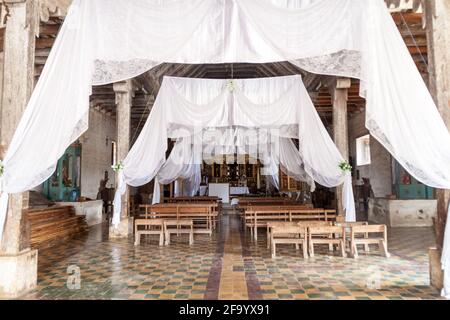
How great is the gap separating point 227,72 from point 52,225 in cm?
959

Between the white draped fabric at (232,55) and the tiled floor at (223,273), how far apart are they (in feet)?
3.41

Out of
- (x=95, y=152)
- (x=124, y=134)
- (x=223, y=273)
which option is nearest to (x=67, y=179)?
(x=95, y=152)

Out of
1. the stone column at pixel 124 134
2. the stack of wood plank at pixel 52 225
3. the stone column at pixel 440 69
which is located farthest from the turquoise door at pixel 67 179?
the stone column at pixel 440 69

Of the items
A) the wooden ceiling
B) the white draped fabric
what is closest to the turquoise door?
the wooden ceiling

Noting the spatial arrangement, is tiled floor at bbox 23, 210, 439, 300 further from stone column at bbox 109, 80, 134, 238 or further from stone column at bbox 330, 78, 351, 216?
stone column at bbox 330, 78, 351, 216

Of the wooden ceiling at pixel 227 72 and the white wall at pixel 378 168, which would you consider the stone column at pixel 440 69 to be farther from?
the white wall at pixel 378 168

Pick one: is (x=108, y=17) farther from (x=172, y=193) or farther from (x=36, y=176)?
(x=172, y=193)

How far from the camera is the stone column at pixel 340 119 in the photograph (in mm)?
7305

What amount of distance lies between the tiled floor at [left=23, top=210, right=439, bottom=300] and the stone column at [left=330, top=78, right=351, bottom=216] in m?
1.58

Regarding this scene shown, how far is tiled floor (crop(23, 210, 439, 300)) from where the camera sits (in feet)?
11.8

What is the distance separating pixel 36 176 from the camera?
347 cm

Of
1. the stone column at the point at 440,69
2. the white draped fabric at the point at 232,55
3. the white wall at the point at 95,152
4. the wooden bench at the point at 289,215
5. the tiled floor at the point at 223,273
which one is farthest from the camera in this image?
the white wall at the point at 95,152

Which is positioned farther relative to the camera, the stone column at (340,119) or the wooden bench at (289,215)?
the stone column at (340,119)

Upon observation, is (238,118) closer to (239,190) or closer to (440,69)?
(440,69)
